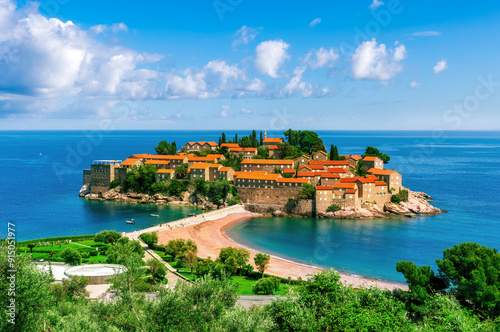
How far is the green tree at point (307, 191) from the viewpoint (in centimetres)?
5816

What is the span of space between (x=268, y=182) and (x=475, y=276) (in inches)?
1570

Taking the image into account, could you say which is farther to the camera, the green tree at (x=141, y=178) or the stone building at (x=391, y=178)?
the green tree at (x=141, y=178)

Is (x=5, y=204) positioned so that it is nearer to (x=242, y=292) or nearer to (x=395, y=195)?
(x=242, y=292)

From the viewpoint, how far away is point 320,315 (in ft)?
53.2

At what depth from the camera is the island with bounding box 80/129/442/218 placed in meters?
58.4

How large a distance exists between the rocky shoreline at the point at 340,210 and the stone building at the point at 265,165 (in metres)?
10.2

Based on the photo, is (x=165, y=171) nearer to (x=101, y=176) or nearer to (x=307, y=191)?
(x=101, y=176)

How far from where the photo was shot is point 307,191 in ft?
191

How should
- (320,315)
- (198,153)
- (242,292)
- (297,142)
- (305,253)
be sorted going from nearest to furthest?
(320,315) → (242,292) → (305,253) → (198,153) → (297,142)

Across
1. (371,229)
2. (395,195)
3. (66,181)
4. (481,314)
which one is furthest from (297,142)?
(481,314)

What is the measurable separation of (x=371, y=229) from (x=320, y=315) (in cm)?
3738

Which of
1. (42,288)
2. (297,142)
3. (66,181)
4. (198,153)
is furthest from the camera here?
(66,181)

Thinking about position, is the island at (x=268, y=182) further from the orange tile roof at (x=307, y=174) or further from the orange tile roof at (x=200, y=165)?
the orange tile roof at (x=307, y=174)

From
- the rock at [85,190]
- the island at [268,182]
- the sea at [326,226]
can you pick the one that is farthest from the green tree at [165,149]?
the sea at [326,226]
